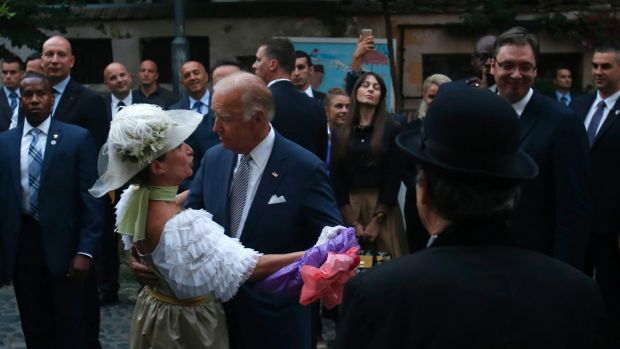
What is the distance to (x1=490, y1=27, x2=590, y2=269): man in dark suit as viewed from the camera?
502 cm

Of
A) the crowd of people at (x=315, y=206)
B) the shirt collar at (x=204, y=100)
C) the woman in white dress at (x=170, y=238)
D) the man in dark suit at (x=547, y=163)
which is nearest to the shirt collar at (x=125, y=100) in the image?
the crowd of people at (x=315, y=206)

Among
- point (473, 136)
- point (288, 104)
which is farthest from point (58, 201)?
point (473, 136)

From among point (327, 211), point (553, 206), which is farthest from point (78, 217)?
point (553, 206)

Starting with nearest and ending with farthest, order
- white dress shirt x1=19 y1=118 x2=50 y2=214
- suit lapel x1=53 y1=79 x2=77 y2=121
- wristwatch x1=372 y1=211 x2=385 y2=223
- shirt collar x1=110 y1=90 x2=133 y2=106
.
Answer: white dress shirt x1=19 y1=118 x2=50 y2=214
suit lapel x1=53 y1=79 x2=77 y2=121
wristwatch x1=372 y1=211 x2=385 y2=223
shirt collar x1=110 y1=90 x2=133 y2=106

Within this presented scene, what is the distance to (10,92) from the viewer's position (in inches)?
398

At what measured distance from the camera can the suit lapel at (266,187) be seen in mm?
4680

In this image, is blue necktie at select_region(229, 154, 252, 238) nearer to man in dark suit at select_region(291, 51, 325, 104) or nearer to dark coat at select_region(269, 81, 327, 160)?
dark coat at select_region(269, 81, 327, 160)

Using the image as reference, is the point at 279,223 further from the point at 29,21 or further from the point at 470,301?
the point at 29,21

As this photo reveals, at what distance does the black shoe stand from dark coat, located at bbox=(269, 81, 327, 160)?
9.92 ft

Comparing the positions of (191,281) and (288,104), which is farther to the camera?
(288,104)

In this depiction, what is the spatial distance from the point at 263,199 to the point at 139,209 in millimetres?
669

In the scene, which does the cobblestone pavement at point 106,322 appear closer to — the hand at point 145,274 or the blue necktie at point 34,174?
the blue necktie at point 34,174

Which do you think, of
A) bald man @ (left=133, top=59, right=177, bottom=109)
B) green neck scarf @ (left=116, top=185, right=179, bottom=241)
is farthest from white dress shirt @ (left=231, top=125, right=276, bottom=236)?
bald man @ (left=133, top=59, right=177, bottom=109)

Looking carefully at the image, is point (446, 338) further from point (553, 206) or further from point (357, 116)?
point (357, 116)
